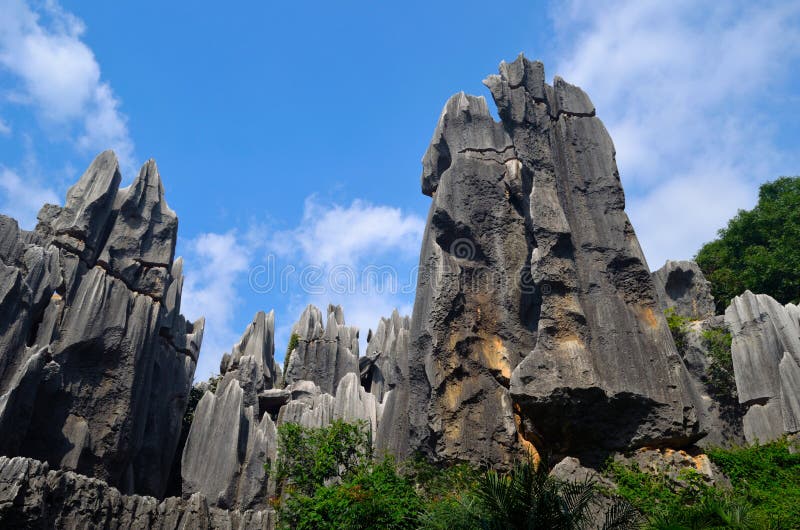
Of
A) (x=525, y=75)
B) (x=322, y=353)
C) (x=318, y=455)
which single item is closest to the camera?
(x=318, y=455)

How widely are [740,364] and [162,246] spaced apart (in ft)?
81.1

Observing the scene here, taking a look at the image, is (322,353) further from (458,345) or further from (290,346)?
(458,345)

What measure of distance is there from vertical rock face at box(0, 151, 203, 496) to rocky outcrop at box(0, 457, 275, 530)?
6.25 meters

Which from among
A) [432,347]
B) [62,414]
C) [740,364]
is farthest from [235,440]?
[740,364]

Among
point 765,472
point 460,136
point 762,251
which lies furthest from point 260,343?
point 762,251

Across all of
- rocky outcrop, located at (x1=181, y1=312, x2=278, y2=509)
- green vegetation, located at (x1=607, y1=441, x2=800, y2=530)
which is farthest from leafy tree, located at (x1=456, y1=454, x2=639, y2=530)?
rocky outcrop, located at (x1=181, y1=312, x2=278, y2=509)

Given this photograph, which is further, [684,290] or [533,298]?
[684,290]

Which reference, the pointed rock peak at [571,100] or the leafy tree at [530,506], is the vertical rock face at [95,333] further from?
the pointed rock peak at [571,100]

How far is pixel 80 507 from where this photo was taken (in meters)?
15.4

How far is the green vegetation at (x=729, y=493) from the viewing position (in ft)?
37.2

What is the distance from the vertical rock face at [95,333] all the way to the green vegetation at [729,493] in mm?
18672

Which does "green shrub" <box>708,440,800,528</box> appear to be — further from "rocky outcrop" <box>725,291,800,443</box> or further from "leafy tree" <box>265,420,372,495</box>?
"leafy tree" <box>265,420,372,495</box>

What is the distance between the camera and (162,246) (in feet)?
99.7

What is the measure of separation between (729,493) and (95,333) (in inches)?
880
